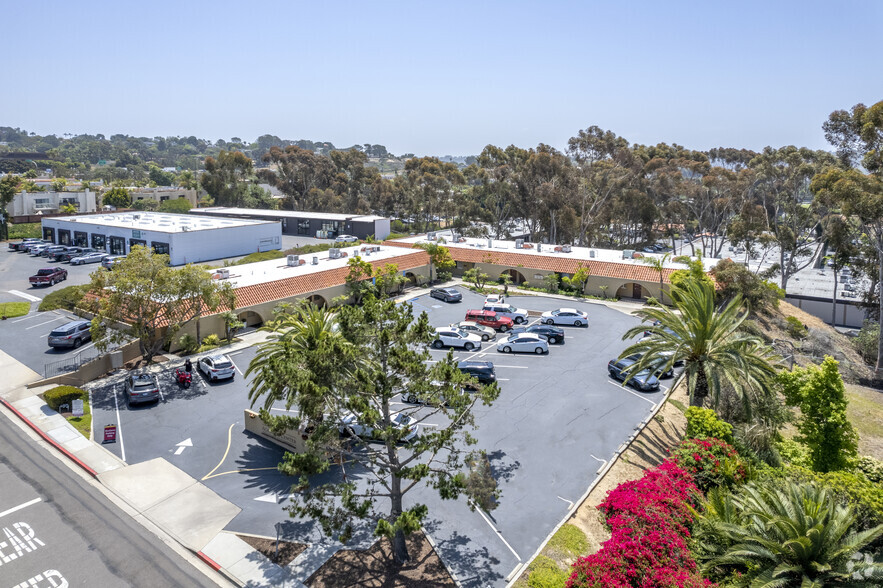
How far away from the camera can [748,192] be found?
76.2 meters

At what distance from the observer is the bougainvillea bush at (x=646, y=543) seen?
14406 millimetres

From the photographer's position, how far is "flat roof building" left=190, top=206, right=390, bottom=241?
7988 centimetres

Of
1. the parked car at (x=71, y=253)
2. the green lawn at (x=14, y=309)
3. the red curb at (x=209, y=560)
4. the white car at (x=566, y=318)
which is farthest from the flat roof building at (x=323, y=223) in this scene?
the red curb at (x=209, y=560)

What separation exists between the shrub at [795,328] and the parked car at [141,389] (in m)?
47.2

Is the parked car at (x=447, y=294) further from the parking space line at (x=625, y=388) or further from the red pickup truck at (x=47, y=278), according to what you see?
the red pickup truck at (x=47, y=278)

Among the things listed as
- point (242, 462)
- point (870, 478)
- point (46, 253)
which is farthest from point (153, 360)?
point (46, 253)

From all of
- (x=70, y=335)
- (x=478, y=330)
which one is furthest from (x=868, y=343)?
(x=70, y=335)

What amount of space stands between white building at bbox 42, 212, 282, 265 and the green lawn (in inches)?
554

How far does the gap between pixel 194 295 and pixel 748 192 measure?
70.6 m

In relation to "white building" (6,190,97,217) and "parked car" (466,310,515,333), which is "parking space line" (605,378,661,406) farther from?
"white building" (6,190,97,217)

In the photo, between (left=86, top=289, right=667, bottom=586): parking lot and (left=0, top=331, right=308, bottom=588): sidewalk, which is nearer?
(left=0, top=331, right=308, bottom=588): sidewalk

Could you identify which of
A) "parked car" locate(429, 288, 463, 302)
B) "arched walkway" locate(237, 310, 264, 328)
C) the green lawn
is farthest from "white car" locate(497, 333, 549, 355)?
the green lawn

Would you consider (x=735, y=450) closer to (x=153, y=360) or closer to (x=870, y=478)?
(x=870, y=478)

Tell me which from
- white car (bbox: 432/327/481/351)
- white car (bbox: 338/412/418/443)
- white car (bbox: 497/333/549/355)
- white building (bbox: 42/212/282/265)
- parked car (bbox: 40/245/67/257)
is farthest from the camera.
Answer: parked car (bbox: 40/245/67/257)
